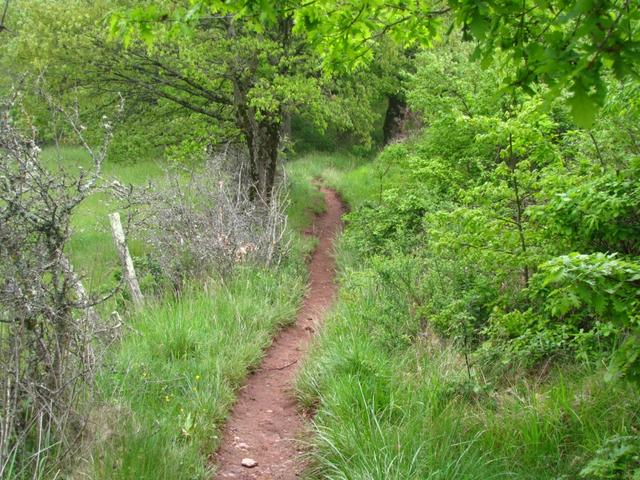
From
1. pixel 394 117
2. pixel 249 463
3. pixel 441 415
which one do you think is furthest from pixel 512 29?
pixel 394 117

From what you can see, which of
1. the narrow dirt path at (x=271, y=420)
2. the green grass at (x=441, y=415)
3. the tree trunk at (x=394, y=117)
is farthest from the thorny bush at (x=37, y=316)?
the tree trunk at (x=394, y=117)

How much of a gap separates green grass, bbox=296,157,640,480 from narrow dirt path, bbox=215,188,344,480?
27 centimetres

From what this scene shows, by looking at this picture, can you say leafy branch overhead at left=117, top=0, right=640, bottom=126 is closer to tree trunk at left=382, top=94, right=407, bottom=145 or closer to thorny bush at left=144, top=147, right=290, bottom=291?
thorny bush at left=144, top=147, right=290, bottom=291

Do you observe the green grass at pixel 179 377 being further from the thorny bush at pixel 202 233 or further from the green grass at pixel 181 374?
the thorny bush at pixel 202 233

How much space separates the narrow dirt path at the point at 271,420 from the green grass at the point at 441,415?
0.27m

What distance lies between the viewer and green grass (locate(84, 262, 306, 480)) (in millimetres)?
4059

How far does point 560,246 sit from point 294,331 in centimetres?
422

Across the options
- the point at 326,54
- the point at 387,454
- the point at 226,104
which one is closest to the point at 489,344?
the point at 387,454

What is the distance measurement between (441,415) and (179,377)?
2.42 metres

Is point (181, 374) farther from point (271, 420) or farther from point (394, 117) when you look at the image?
point (394, 117)

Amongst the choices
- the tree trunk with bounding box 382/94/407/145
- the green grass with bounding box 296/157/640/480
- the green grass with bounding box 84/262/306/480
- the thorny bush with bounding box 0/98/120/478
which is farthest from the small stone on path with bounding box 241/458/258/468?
the tree trunk with bounding box 382/94/407/145

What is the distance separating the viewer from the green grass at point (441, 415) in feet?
12.7

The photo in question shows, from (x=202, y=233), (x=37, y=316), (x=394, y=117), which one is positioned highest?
(x=394, y=117)

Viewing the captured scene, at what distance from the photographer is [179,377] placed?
541cm
